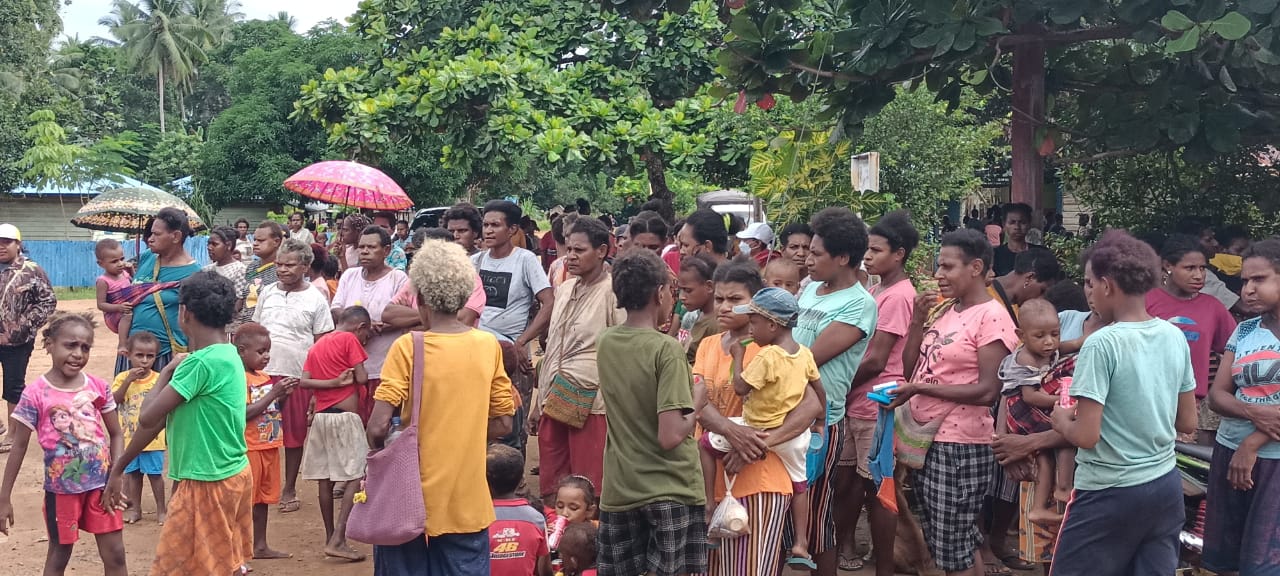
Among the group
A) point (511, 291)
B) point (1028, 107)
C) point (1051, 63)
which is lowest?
point (511, 291)

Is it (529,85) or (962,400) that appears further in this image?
(529,85)

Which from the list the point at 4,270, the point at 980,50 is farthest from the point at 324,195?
the point at 980,50

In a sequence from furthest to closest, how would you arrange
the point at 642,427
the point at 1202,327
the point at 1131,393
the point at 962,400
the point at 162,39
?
the point at 162,39 → the point at 1202,327 → the point at 962,400 → the point at 642,427 → the point at 1131,393

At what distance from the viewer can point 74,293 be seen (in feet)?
93.7

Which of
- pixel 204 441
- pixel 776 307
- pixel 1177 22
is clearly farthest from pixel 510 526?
pixel 1177 22

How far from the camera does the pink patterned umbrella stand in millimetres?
13133

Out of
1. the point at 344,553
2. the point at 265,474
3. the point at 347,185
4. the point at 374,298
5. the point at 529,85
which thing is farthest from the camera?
the point at 347,185

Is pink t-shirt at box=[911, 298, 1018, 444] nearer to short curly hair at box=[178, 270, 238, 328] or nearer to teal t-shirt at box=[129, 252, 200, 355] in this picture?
short curly hair at box=[178, 270, 238, 328]

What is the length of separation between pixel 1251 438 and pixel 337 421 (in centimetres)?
482

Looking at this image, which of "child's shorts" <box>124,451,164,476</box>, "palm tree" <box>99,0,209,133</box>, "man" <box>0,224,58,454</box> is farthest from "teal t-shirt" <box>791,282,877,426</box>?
"palm tree" <box>99,0,209,133</box>

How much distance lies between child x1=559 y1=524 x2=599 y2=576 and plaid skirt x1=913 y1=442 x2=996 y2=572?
63.5 inches

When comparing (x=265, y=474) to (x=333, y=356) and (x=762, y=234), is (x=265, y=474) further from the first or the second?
(x=762, y=234)

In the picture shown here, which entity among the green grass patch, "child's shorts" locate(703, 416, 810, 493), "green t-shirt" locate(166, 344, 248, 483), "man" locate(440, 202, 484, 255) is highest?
"man" locate(440, 202, 484, 255)

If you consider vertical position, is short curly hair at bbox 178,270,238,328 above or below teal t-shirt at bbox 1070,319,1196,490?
above
